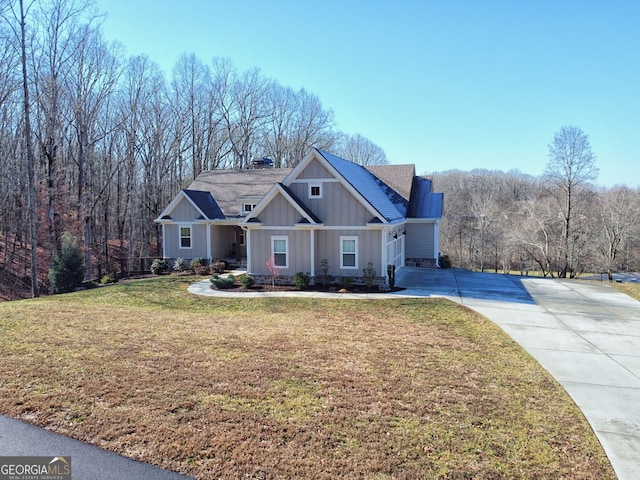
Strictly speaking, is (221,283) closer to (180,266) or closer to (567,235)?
(180,266)

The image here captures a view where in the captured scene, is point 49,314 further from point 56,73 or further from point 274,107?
point 274,107

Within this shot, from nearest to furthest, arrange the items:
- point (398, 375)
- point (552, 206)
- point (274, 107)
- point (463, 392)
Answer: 1. point (463, 392)
2. point (398, 375)
3. point (552, 206)
4. point (274, 107)

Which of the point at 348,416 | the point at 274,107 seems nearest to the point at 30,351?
the point at 348,416

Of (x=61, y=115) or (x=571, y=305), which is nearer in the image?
(x=571, y=305)

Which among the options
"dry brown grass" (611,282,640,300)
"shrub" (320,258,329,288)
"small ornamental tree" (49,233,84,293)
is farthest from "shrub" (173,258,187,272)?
"dry brown grass" (611,282,640,300)

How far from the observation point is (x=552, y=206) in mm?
35781

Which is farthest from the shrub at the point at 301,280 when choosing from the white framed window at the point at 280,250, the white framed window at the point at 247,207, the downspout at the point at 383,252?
the white framed window at the point at 247,207

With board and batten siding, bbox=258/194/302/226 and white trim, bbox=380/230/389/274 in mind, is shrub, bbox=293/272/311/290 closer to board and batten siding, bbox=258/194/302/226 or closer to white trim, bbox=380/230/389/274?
board and batten siding, bbox=258/194/302/226

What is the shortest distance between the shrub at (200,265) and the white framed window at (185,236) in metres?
1.24

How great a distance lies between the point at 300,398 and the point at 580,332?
7.87 meters

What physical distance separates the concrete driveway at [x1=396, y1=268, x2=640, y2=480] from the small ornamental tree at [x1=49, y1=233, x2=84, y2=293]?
14521 millimetres

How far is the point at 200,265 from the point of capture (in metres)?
21.0

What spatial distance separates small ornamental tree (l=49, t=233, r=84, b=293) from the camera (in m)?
17.8

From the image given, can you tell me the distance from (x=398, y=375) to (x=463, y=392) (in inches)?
42.7
